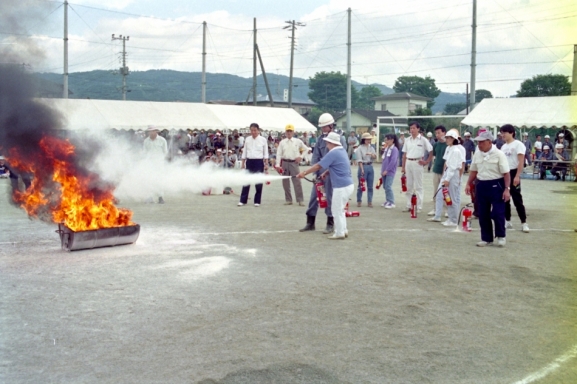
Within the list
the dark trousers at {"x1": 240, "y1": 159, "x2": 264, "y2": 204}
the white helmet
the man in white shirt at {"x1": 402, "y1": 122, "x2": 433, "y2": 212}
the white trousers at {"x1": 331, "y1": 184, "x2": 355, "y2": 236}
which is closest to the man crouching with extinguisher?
the white trousers at {"x1": 331, "y1": 184, "x2": 355, "y2": 236}

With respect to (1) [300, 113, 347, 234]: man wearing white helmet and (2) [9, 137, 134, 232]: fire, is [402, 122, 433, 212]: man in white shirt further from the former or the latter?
(2) [9, 137, 134, 232]: fire

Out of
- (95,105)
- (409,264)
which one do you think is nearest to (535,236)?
(409,264)

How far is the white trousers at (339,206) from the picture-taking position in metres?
10.1

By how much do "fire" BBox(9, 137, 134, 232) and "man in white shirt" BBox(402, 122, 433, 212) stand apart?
701 centimetres

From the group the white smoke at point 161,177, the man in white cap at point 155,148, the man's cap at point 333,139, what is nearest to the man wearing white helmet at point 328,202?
the man's cap at point 333,139

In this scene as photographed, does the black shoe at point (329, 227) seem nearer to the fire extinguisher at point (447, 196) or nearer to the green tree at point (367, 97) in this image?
the fire extinguisher at point (447, 196)

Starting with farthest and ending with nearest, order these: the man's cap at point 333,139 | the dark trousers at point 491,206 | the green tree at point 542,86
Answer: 1. the green tree at point 542,86
2. the man's cap at point 333,139
3. the dark trousers at point 491,206

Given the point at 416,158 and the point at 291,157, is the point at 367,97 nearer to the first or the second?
the point at 291,157

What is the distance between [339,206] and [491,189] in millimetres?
2597

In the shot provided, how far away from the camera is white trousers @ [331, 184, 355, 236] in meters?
10.1

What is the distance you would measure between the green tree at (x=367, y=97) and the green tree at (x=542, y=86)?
61390 millimetres

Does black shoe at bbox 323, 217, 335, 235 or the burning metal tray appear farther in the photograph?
black shoe at bbox 323, 217, 335, 235

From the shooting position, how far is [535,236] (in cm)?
1077

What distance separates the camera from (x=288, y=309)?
20.0ft
